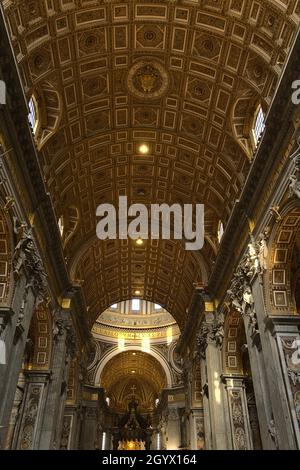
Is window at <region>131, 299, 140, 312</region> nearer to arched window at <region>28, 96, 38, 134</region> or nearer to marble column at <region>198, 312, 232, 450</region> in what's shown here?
marble column at <region>198, 312, 232, 450</region>

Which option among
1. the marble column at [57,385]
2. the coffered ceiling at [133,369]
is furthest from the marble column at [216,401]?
the coffered ceiling at [133,369]

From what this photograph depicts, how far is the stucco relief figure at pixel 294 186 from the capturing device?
10703 mm

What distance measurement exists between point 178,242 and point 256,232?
31.3 ft

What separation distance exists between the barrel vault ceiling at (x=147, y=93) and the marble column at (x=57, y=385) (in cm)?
371

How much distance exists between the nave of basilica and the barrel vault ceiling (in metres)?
0.06

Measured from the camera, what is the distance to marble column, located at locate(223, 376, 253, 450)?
16562 mm

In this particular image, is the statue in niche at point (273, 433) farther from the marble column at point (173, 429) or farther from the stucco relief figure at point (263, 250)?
the marble column at point (173, 429)

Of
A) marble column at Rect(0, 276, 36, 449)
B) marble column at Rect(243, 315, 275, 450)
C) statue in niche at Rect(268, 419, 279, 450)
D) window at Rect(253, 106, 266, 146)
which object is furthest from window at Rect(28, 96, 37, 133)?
statue in niche at Rect(268, 419, 279, 450)

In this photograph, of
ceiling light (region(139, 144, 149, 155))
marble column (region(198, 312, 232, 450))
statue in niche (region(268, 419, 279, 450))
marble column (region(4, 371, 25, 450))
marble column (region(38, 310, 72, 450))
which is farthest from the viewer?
ceiling light (region(139, 144, 149, 155))

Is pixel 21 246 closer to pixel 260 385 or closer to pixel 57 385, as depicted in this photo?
pixel 57 385

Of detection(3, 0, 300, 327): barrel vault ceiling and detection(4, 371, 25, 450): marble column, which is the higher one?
detection(3, 0, 300, 327): barrel vault ceiling

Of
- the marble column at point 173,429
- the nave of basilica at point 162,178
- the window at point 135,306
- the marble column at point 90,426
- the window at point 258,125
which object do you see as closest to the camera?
the nave of basilica at point 162,178

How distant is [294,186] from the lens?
10.9m
